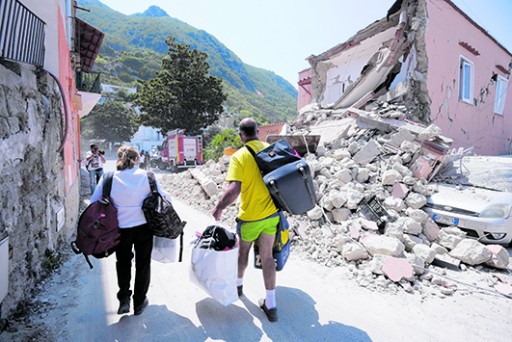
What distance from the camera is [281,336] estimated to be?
239 cm

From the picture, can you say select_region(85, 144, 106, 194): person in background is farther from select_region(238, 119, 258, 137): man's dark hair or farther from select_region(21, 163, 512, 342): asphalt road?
select_region(238, 119, 258, 137): man's dark hair

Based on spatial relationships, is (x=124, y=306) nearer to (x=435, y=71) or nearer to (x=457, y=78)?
(x=435, y=71)

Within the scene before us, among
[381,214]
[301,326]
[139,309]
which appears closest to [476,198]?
[381,214]

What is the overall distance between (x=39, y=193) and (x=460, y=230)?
5.68 metres

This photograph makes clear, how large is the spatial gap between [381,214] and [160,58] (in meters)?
99.0

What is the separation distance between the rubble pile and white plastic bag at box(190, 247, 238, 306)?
1.68 m

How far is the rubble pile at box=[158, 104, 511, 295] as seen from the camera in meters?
3.51

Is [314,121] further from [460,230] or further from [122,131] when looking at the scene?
[122,131]

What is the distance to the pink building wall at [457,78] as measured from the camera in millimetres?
8258

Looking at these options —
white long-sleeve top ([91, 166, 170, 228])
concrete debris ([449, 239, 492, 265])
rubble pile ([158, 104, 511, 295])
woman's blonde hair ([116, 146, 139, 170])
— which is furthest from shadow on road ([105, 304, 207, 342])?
concrete debris ([449, 239, 492, 265])

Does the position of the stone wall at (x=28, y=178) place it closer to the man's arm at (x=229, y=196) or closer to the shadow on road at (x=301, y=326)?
the man's arm at (x=229, y=196)

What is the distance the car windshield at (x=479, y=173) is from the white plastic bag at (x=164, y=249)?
17.4 feet

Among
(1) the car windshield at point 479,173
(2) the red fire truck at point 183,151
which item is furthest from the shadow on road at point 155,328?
(2) the red fire truck at point 183,151

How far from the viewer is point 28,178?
2816mm
